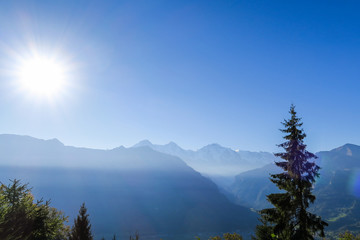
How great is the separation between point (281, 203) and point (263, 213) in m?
2.50

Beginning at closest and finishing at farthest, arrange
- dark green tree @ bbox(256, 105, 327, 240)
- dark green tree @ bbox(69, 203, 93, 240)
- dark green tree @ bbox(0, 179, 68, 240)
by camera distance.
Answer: dark green tree @ bbox(256, 105, 327, 240)
dark green tree @ bbox(0, 179, 68, 240)
dark green tree @ bbox(69, 203, 93, 240)

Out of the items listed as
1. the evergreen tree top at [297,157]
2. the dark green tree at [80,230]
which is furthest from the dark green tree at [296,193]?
the dark green tree at [80,230]

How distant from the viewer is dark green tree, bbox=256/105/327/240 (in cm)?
1831

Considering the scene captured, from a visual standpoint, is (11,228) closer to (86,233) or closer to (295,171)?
(86,233)

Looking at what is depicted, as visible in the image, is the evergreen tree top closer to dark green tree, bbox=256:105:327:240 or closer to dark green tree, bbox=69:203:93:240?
dark green tree, bbox=256:105:327:240

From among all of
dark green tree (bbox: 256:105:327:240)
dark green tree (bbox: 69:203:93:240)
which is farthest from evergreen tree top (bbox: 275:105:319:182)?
dark green tree (bbox: 69:203:93:240)

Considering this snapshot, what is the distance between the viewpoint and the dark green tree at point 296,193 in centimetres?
1831

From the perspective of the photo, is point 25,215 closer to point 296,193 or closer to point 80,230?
point 80,230

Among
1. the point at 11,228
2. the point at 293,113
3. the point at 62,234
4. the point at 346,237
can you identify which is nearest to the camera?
the point at 293,113

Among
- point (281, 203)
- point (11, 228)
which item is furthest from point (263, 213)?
point (11, 228)

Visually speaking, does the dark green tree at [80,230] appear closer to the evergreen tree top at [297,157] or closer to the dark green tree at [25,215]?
the dark green tree at [25,215]

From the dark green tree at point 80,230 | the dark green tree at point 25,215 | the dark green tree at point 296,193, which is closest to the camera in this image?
the dark green tree at point 296,193

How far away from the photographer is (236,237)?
39.3 meters

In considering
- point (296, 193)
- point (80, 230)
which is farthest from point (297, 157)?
point (80, 230)
